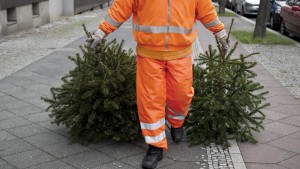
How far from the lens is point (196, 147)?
188 inches

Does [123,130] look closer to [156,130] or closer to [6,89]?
[156,130]

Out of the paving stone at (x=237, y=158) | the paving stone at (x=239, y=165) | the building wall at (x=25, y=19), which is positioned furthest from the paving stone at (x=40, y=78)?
the building wall at (x=25, y=19)

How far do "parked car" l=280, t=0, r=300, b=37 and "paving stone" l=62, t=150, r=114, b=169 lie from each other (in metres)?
9.70

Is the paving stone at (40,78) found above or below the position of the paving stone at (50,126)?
below

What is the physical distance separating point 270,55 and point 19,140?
23.2 feet

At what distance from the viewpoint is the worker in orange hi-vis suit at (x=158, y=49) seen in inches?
164

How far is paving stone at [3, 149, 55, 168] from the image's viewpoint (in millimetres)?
4301

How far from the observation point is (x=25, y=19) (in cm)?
1379

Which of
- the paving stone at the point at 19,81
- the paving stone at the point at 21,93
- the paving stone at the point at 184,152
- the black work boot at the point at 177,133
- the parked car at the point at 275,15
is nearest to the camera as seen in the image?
the paving stone at the point at 184,152

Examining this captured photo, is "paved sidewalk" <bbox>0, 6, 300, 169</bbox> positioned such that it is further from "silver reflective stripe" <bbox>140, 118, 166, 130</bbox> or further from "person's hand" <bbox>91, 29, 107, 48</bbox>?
"person's hand" <bbox>91, 29, 107, 48</bbox>

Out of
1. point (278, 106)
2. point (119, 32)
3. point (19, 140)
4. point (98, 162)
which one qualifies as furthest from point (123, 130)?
point (119, 32)

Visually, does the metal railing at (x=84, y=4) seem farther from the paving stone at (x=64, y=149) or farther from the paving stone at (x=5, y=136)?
the paving stone at (x=64, y=149)

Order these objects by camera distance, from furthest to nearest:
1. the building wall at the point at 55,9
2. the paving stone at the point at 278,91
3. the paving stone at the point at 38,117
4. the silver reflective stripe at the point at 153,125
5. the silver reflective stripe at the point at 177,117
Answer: the building wall at the point at 55,9, the paving stone at the point at 278,91, the paving stone at the point at 38,117, the silver reflective stripe at the point at 177,117, the silver reflective stripe at the point at 153,125

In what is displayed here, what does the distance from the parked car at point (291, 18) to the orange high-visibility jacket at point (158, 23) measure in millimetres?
9398
